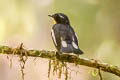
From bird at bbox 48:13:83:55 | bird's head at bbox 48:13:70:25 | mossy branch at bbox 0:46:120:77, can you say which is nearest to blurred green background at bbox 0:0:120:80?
bird's head at bbox 48:13:70:25

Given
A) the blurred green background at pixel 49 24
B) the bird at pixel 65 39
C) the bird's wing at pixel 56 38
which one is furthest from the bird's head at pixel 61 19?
the blurred green background at pixel 49 24

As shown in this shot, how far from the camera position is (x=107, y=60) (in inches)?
285

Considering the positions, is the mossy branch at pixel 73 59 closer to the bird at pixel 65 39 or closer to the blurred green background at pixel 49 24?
the bird at pixel 65 39

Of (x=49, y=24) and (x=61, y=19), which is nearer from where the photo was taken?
(x=61, y=19)

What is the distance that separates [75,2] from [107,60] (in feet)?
5.32

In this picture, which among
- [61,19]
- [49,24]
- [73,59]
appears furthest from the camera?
[49,24]

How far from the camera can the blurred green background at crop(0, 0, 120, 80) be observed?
7.44 m

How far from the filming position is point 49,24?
8.66 m

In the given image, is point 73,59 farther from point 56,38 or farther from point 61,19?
point 61,19

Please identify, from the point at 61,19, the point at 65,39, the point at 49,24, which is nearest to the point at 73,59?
the point at 65,39

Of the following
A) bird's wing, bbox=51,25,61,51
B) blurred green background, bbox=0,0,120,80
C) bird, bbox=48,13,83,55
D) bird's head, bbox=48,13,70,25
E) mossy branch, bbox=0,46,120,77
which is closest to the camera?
mossy branch, bbox=0,46,120,77

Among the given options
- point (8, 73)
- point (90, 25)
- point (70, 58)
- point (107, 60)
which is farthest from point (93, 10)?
point (70, 58)

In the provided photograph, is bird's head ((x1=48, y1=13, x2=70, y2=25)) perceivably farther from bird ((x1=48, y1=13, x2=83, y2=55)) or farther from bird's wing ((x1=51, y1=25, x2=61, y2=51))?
bird's wing ((x1=51, y1=25, x2=61, y2=51))

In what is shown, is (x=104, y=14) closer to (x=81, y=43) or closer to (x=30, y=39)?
(x=81, y=43)
